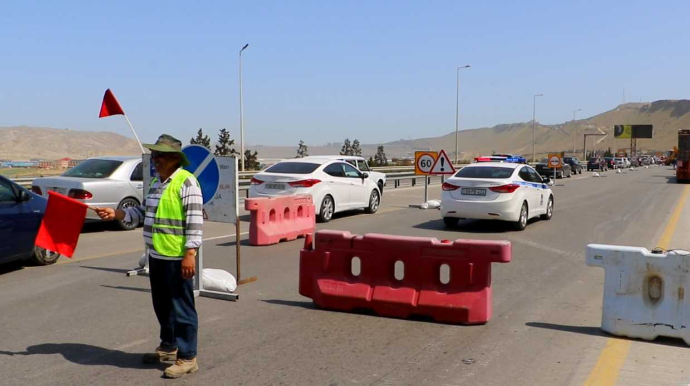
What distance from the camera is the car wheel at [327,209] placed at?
16.8 metres

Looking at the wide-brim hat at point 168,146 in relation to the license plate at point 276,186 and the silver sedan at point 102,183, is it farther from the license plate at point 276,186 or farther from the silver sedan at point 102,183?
the license plate at point 276,186

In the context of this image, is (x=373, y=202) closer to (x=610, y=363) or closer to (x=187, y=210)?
(x=610, y=363)

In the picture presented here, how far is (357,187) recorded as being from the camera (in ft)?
60.8

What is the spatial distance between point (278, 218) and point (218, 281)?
4955 millimetres

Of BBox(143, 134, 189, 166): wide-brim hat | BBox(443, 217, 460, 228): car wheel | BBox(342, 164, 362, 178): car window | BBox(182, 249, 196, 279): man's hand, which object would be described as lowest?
BBox(443, 217, 460, 228): car wheel

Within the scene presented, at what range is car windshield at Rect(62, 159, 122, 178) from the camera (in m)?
15.2

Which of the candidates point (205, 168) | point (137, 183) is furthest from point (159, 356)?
point (137, 183)

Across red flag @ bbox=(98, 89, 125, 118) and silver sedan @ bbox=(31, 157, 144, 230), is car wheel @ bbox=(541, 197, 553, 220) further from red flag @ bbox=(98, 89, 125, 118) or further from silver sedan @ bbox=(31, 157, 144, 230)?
red flag @ bbox=(98, 89, 125, 118)

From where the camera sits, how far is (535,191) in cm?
1655

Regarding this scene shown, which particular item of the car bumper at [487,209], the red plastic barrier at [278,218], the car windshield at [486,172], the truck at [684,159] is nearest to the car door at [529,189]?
the car windshield at [486,172]

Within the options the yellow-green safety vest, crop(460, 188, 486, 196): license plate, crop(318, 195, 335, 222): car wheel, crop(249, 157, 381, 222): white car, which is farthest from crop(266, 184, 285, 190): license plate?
the yellow-green safety vest

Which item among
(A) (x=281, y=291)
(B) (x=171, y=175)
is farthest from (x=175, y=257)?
(A) (x=281, y=291)

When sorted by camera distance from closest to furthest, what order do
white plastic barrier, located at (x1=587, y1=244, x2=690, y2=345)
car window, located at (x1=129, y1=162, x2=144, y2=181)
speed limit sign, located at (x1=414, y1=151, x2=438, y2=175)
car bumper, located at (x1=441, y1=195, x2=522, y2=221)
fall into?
white plastic barrier, located at (x1=587, y1=244, x2=690, y2=345) → car bumper, located at (x1=441, y1=195, x2=522, y2=221) → car window, located at (x1=129, y1=162, x2=144, y2=181) → speed limit sign, located at (x1=414, y1=151, x2=438, y2=175)

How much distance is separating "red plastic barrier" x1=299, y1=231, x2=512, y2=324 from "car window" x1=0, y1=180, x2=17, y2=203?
180 inches
